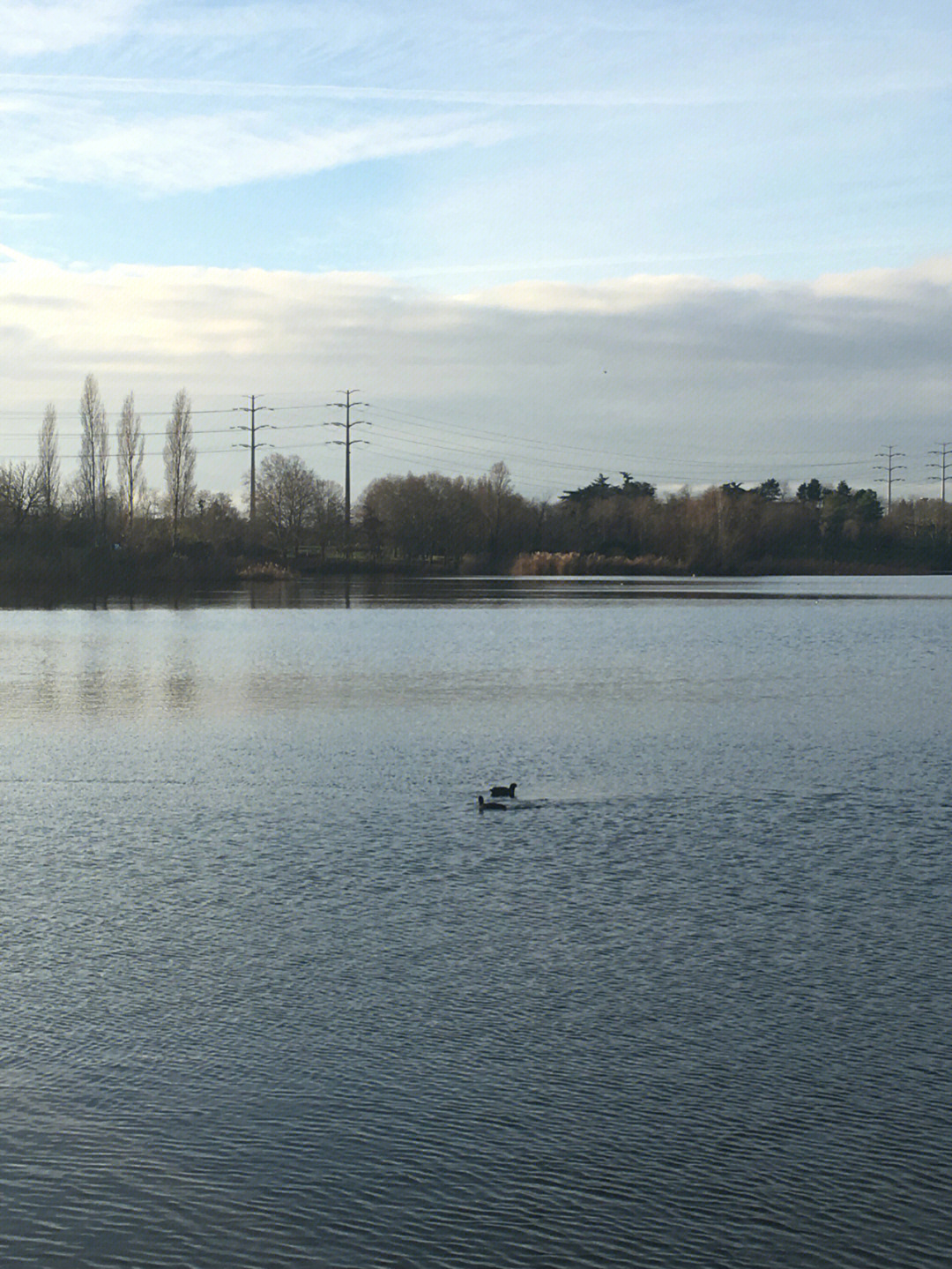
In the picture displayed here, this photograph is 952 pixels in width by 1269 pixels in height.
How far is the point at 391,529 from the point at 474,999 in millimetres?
97720

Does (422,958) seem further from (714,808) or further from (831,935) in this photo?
(714,808)

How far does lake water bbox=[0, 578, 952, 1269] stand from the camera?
462 centimetres

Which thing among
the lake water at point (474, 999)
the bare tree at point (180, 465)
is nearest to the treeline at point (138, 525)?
the bare tree at point (180, 465)

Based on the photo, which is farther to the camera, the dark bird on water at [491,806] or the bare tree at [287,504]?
the bare tree at [287,504]

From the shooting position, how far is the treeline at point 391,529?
71750 mm

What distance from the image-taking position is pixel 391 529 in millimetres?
103812

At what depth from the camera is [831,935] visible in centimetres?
783

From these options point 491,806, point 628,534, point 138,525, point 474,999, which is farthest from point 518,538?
point 474,999

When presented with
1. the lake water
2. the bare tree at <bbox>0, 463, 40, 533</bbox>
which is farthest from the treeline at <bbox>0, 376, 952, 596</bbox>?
the lake water

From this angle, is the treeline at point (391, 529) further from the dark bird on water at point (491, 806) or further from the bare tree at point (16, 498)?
the dark bird on water at point (491, 806)

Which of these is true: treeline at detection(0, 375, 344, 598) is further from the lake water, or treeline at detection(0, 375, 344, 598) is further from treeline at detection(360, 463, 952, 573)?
the lake water

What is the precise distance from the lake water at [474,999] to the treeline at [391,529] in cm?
5616

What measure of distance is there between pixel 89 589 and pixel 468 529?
4592cm

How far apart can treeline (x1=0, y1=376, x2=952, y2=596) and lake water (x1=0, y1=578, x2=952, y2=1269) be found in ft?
184
